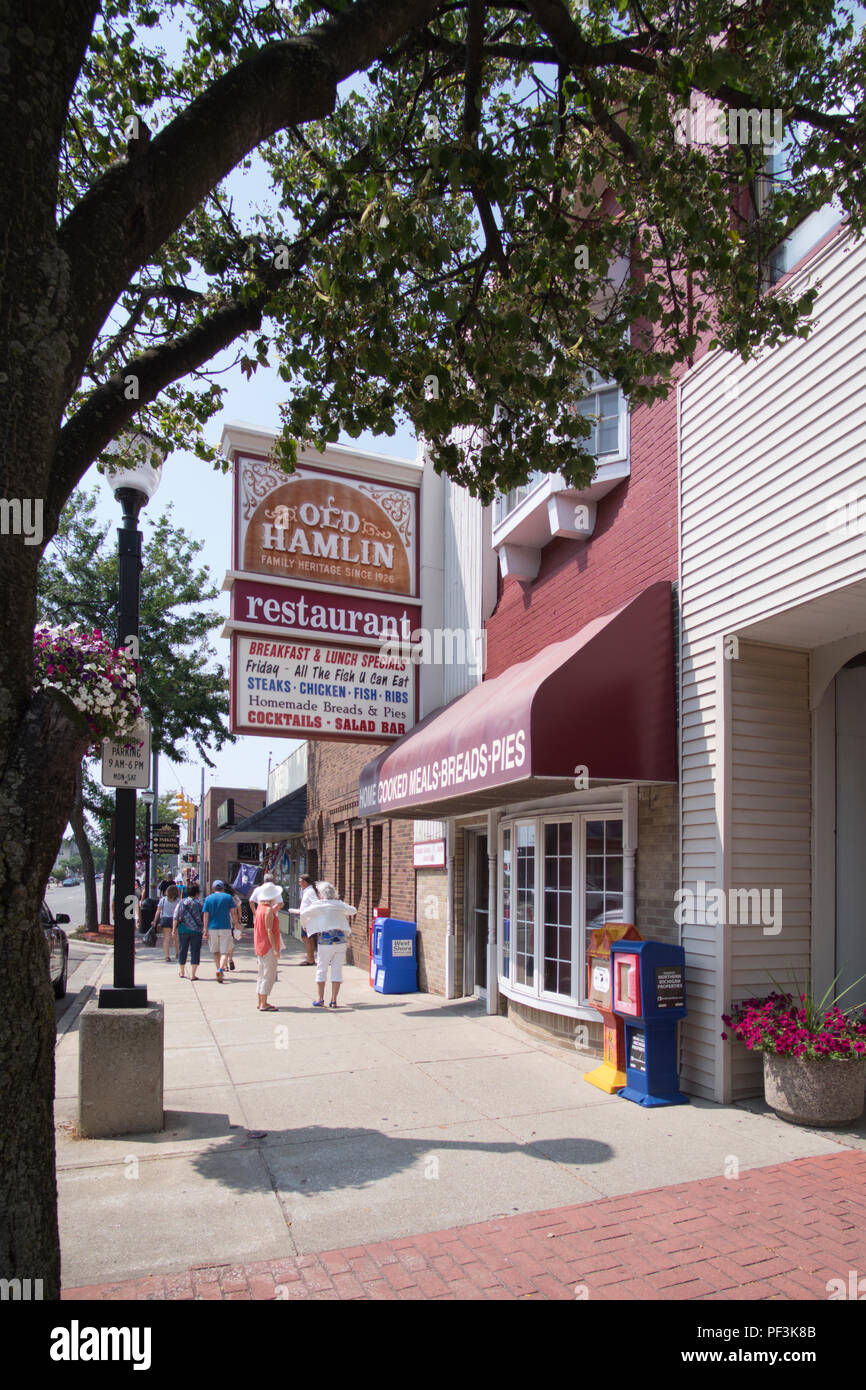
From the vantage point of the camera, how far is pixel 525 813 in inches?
383

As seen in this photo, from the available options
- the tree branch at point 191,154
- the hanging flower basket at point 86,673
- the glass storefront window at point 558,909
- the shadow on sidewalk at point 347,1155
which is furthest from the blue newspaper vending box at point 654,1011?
the tree branch at point 191,154

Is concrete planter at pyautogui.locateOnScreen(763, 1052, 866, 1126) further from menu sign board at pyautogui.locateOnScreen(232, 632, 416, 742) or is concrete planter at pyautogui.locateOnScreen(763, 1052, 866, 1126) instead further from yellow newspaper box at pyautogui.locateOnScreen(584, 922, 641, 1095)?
menu sign board at pyautogui.locateOnScreen(232, 632, 416, 742)

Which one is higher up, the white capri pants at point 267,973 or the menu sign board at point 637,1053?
the menu sign board at point 637,1053

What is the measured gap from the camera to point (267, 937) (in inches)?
439

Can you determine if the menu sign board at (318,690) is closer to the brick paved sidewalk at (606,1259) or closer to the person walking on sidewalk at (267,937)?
the person walking on sidewalk at (267,937)

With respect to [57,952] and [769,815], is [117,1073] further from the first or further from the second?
[57,952]

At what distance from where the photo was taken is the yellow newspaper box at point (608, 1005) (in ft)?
23.5

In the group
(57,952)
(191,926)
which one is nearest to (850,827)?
(57,952)

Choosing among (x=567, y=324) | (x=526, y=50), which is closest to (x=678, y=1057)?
(x=567, y=324)

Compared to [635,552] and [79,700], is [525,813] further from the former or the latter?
[79,700]

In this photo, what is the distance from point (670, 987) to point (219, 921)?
10.2 m

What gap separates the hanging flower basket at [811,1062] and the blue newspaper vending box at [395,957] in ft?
23.7

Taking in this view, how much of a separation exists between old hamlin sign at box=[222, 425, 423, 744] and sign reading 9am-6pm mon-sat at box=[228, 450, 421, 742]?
0.01 m

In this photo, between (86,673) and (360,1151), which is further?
(360,1151)
